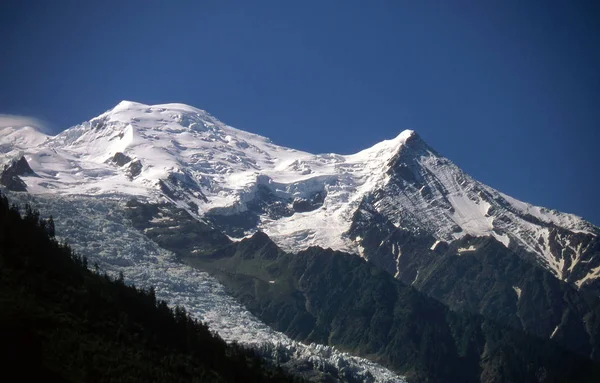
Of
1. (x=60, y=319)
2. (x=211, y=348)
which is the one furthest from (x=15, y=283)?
(x=211, y=348)

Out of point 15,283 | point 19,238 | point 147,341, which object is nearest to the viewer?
point 15,283

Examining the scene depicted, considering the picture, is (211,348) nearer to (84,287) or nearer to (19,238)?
(84,287)

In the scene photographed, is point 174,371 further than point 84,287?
No

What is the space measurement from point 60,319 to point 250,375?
176 feet

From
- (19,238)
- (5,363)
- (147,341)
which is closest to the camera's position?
(5,363)

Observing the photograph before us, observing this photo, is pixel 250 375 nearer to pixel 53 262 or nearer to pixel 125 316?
pixel 125 316

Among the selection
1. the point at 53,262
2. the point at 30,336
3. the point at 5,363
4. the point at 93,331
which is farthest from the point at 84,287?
the point at 5,363

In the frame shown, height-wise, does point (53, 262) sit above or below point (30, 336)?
above

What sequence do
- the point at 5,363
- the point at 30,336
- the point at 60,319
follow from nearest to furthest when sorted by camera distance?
the point at 5,363 → the point at 30,336 → the point at 60,319

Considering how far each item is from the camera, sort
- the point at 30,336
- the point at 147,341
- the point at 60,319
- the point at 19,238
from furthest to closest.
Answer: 1. the point at 19,238
2. the point at 147,341
3. the point at 60,319
4. the point at 30,336

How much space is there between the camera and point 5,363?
113 meters

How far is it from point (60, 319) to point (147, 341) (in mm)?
26069

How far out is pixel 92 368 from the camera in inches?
5236

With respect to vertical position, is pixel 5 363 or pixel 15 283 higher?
pixel 15 283
